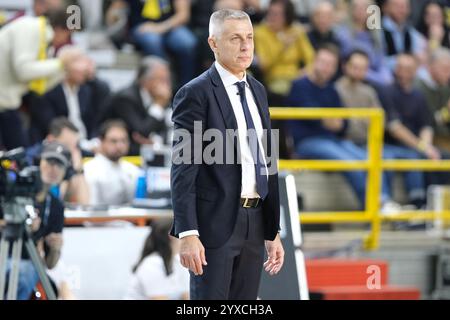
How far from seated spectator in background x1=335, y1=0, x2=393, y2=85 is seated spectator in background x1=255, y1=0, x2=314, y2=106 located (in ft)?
1.34

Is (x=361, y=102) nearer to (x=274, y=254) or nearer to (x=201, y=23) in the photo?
(x=201, y=23)

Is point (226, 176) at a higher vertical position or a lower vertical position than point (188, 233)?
higher

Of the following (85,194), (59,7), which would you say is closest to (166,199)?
(85,194)

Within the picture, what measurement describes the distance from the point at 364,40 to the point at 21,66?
3.65 meters

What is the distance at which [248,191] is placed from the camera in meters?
4.73

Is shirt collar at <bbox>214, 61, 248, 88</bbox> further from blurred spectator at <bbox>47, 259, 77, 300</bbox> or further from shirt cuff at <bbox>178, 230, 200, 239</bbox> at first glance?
blurred spectator at <bbox>47, 259, 77, 300</bbox>

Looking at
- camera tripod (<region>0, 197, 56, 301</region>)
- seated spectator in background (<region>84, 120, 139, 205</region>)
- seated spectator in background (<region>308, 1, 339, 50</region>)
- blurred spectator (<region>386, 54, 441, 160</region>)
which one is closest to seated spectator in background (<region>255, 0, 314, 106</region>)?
seated spectator in background (<region>308, 1, 339, 50</region>)

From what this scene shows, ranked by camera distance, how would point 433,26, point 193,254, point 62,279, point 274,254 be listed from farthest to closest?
1. point 433,26
2. point 62,279
3. point 274,254
4. point 193,254

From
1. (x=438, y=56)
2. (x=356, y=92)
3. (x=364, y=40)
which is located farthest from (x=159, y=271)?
(x=438, y=56)

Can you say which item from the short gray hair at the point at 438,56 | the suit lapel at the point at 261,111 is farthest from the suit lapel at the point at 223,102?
the short gray hair at the point at 438,56

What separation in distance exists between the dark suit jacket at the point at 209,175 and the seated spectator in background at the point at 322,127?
5.63m

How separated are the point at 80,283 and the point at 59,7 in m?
3.10

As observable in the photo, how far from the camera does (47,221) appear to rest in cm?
704

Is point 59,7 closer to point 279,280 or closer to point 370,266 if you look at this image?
point 370,266
